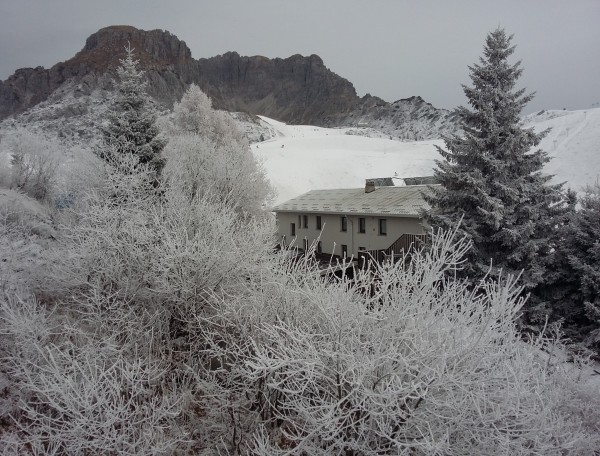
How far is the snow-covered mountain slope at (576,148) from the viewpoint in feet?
157

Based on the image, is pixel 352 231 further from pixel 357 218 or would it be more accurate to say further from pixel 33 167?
pixel 33 167

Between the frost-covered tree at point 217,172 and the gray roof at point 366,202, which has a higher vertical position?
the frost-covered tree at point 217,172

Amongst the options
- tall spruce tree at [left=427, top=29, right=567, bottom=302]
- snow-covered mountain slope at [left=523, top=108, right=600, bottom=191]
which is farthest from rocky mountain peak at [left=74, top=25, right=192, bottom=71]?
tall spruce tree at [left=427, top=29, right=567, bottom=302]

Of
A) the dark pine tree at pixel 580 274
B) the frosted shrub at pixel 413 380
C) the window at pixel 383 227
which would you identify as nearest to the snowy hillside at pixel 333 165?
the window at pixel 383 227

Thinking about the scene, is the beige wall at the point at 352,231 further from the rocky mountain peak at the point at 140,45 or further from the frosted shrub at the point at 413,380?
the rocky mountain peak at the point at 140,45

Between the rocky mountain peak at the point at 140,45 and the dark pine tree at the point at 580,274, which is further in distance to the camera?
the rocky mountain peak at the point at 140,45

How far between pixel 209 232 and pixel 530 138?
12.1 m

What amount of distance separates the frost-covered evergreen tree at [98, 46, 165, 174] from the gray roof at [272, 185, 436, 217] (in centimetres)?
1262

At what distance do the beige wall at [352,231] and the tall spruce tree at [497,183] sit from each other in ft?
18.3

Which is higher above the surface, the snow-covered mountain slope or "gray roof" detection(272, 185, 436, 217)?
the snow-covered mountain slope

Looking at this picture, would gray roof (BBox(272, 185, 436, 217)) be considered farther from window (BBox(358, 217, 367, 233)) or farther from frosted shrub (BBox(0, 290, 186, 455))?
frosted shrub (BBox(0, 290, 186, 455))

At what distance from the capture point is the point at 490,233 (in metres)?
15.7

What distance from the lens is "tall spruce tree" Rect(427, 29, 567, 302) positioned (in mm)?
15141

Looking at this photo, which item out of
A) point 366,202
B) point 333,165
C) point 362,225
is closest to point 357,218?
point 362,225
